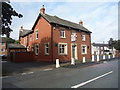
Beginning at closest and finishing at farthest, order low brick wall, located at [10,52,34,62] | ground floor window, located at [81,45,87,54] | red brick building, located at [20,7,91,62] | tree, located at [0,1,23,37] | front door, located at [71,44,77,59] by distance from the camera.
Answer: tree, located at [0,1,23,37] → red brick building, located at [20,7,91,62] → low brick wall, located at [10,52,34,62] → front door, located at [71,44,77,59] → ground floor window, located at [81,45,87,54]

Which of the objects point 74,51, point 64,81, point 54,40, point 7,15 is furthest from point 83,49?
point 64,81

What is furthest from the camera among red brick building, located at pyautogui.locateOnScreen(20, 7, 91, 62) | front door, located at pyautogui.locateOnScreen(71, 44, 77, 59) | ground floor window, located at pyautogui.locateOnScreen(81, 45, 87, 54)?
ground floor window, located at pyautogui.locateOnScreen(81, 45, 87, 54)

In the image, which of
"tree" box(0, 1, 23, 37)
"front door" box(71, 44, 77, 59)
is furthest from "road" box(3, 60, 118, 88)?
"front door" box(71, 44, 77, 59)

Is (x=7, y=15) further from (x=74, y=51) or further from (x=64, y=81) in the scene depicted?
(x=74, y=51)

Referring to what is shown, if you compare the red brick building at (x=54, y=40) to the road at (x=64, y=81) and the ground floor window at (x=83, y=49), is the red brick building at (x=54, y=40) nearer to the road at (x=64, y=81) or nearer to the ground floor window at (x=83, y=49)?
the ground floor window at (x=83, y=49)

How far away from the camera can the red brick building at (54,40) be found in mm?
21898

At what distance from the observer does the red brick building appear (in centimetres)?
2190

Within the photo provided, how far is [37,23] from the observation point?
25.9m

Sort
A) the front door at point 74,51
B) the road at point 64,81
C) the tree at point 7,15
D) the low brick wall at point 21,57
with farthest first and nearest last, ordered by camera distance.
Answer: the front door at point 74,51, the low brick wall at point 21,57, the tree at point 7,15, the road at point 64,81

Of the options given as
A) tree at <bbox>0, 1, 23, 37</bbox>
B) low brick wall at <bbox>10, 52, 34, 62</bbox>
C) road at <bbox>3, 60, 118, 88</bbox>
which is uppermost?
tree at <bbox>0, 1, 23, 37</bbox>

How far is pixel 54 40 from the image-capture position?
2194 centimetres

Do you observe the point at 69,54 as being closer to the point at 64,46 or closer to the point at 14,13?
the point at 64,46

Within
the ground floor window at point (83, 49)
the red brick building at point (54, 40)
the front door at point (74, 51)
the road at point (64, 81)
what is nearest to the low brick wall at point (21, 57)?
the red brick building at point (54, 40)

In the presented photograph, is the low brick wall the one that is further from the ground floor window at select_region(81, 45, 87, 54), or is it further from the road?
the road
